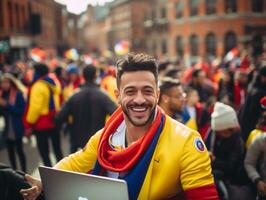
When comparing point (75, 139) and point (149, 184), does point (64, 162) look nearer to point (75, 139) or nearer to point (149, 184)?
point (149, 184)

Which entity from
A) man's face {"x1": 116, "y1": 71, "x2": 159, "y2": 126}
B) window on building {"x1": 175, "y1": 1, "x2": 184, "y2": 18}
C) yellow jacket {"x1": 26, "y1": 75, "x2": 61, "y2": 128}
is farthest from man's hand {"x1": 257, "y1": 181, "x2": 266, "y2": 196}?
window on building {"x1": 175, "y1": 1, "x2": 184, "y2": 18}

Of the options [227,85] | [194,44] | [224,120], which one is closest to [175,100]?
[224,120]

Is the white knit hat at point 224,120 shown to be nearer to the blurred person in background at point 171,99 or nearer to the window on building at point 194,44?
the blurred person in background at point 171,99

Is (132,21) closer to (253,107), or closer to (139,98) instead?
(253,107)

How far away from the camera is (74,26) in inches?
2906

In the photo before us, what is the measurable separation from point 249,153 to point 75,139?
292 centimetres

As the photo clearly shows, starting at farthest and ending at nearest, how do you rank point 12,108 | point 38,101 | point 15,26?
point 15,26 → point 12,108 → point 38,101

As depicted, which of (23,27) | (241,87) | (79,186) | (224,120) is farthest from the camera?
(23,27)

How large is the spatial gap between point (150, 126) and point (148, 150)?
223 millimetres

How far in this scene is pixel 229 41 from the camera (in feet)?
129

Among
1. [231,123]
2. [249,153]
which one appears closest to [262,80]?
[231,123]

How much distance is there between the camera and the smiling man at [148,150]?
2.01 meters

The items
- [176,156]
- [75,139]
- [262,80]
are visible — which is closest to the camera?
[176,156]

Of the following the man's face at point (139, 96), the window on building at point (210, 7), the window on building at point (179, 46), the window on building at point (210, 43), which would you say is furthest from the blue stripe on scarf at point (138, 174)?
the window on building at point (179, 46)
